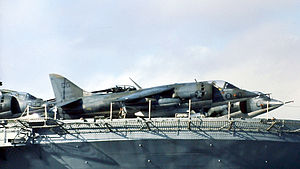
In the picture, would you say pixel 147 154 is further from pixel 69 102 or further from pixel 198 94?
pixel 69 102

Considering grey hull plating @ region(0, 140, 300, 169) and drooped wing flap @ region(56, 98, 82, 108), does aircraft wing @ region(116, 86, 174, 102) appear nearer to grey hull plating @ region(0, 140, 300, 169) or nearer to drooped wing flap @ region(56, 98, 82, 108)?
drooped wing flap @ region(56, 98, 82, 108)

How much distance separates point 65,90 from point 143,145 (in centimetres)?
1338

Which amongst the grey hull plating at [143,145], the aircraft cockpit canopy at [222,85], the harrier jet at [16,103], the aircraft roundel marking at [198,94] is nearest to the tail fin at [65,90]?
the harrier jet at [16,103]

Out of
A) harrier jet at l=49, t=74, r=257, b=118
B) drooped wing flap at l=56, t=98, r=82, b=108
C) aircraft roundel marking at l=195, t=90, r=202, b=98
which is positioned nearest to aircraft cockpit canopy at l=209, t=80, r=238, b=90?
harrier jet at l=49, t=74, r=257, b=118

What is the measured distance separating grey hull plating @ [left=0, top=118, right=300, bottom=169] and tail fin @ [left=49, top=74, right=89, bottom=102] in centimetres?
1038

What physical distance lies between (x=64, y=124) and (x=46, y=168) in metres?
2.54

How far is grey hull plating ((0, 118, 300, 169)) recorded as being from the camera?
Answer: 22.8m

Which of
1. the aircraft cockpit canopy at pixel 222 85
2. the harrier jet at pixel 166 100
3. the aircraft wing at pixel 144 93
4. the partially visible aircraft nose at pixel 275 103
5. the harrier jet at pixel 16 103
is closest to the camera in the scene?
the partially visible aircraft nose at pixel 275 103

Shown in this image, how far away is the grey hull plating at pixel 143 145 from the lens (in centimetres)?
2275

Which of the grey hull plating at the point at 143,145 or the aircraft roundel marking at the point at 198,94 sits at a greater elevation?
the aircraft roundel marking at the point at 198,94

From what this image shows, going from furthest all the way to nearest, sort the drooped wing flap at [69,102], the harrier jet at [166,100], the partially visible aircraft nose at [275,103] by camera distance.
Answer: the drooped wing flap at [69,102] → the harrier jet at [166,100] → the partially visible aircraft nose at [275,103]

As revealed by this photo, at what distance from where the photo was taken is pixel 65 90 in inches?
1345

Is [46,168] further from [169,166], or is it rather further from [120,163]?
[169,166]

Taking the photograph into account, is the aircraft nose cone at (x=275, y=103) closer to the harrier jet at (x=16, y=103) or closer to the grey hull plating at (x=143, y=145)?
the grey hull plating at (x=143, y=145)
